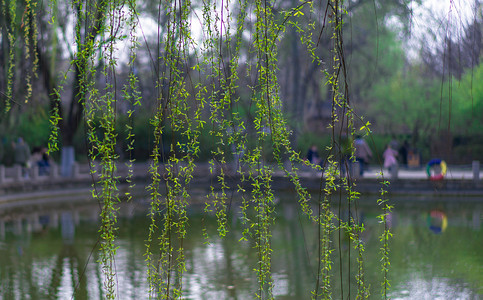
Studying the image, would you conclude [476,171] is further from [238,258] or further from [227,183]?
[238,258]

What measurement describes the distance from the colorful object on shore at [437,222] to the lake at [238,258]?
20mm

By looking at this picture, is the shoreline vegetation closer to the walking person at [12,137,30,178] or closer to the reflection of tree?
the walking person at [12,137,30,178]

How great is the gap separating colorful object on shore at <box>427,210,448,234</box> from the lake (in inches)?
0.8

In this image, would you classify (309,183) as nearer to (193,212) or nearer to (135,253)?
(193,212)

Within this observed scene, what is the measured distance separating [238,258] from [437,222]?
5441 millimetres

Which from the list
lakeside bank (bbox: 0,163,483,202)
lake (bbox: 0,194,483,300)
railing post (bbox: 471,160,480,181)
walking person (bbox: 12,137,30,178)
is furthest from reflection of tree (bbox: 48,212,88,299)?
railing post (bbox: 471,160,480,181)

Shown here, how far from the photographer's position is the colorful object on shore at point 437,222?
38.7 feet

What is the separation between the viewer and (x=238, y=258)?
29.6 feet

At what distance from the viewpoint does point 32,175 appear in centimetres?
1817

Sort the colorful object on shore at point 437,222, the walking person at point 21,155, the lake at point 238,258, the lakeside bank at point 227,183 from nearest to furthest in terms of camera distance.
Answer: the lake at point 238,258, the colorful object on shore at point 437,222, the lakeside bank at point 227,183, the walking person at point 21,155

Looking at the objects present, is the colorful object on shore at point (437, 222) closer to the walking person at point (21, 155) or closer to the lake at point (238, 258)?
the lake at point (238, 258)

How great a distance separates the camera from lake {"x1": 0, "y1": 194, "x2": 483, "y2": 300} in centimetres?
713

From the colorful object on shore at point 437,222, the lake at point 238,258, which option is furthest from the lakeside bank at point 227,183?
→ the lake at point 238,258

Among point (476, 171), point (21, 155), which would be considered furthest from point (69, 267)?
point (476, 171)
